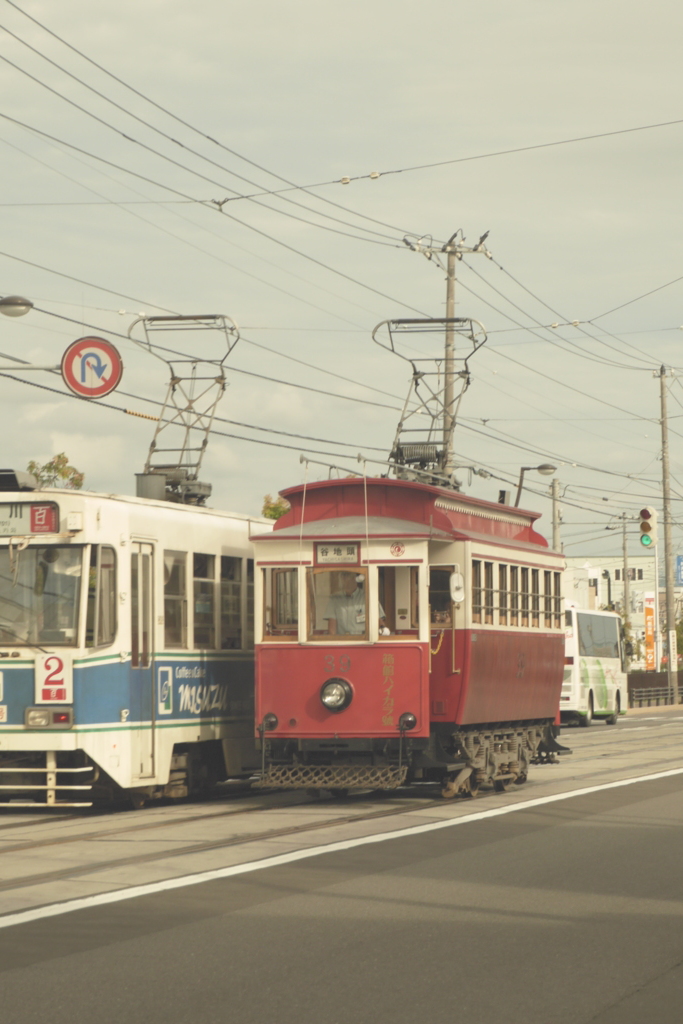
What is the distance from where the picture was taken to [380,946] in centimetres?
809

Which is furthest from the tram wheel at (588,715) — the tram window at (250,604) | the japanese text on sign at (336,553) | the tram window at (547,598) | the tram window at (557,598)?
the japanese text on sign at (336,553)

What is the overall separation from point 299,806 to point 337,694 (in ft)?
4.85

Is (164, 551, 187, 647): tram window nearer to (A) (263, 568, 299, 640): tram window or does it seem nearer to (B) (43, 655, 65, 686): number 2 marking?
(A) (263, 568, 299, 640): tram window

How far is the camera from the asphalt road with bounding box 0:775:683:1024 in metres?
6.69

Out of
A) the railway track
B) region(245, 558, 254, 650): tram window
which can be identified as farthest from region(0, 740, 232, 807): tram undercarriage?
region(245, 558, 254, 650): tram window

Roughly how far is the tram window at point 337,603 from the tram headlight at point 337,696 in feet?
1.83

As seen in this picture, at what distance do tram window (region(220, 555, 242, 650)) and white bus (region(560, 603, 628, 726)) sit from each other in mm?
22236

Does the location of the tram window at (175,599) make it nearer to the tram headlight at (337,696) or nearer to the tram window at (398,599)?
the tram headlight at (337,696)

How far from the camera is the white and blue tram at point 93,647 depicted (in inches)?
567

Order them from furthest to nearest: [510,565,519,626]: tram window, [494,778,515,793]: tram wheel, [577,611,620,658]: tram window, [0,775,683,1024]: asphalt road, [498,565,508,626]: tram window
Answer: [577,611,620,658]: tram window < [510,565,519,626]: tram window < [494,778,515,793]: tram wheel < [498,565,508,626]: tram window < [0,775,683,1024]: asphalt road

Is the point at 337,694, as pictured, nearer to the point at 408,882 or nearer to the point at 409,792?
the point at 409,792

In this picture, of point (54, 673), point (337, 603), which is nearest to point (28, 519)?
point (54, 673)

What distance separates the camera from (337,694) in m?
15.6

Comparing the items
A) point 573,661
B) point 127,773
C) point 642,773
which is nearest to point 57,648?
point 127,773
